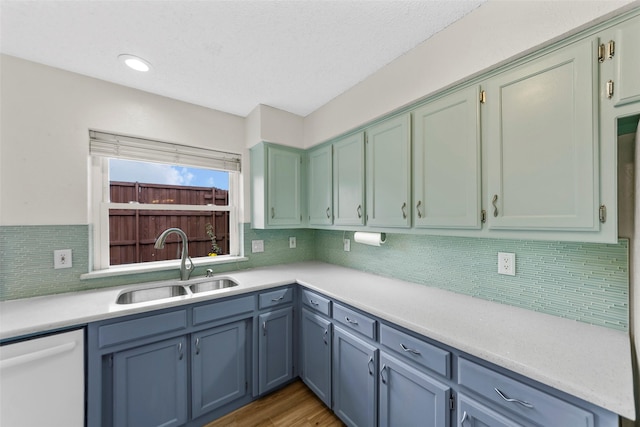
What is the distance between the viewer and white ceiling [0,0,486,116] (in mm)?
1200

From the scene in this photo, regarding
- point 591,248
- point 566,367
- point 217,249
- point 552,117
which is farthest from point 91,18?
point 591,248

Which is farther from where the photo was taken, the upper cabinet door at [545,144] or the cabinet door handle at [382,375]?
the cabinet door handle at [382,375]

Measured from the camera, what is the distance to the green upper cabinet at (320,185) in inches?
86.4

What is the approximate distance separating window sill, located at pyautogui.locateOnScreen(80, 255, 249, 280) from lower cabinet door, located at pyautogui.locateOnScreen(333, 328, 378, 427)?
4.09 feet

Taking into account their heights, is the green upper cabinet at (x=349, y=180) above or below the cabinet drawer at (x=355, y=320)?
above

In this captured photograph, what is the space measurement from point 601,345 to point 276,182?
2.19 meters

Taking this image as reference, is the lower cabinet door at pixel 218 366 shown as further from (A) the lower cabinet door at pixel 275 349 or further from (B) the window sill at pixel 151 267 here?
(B) the window sill at pixel 151 267

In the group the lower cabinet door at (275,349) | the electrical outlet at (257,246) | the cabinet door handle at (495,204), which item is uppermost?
the cabinet door handle at (495,204)

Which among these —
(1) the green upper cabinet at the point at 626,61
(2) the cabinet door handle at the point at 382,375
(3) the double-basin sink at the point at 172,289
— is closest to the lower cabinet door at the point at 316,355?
(2) the cabinet door handle at the point at 382,375

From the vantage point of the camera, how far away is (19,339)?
1.16 metres

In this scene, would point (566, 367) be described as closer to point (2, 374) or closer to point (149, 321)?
point (149, 321)

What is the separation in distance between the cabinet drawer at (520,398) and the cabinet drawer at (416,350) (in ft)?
Result: 0.21

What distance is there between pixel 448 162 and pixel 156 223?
2.37 m

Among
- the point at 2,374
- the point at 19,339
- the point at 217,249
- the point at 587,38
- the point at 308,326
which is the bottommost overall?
the point at 308,326
